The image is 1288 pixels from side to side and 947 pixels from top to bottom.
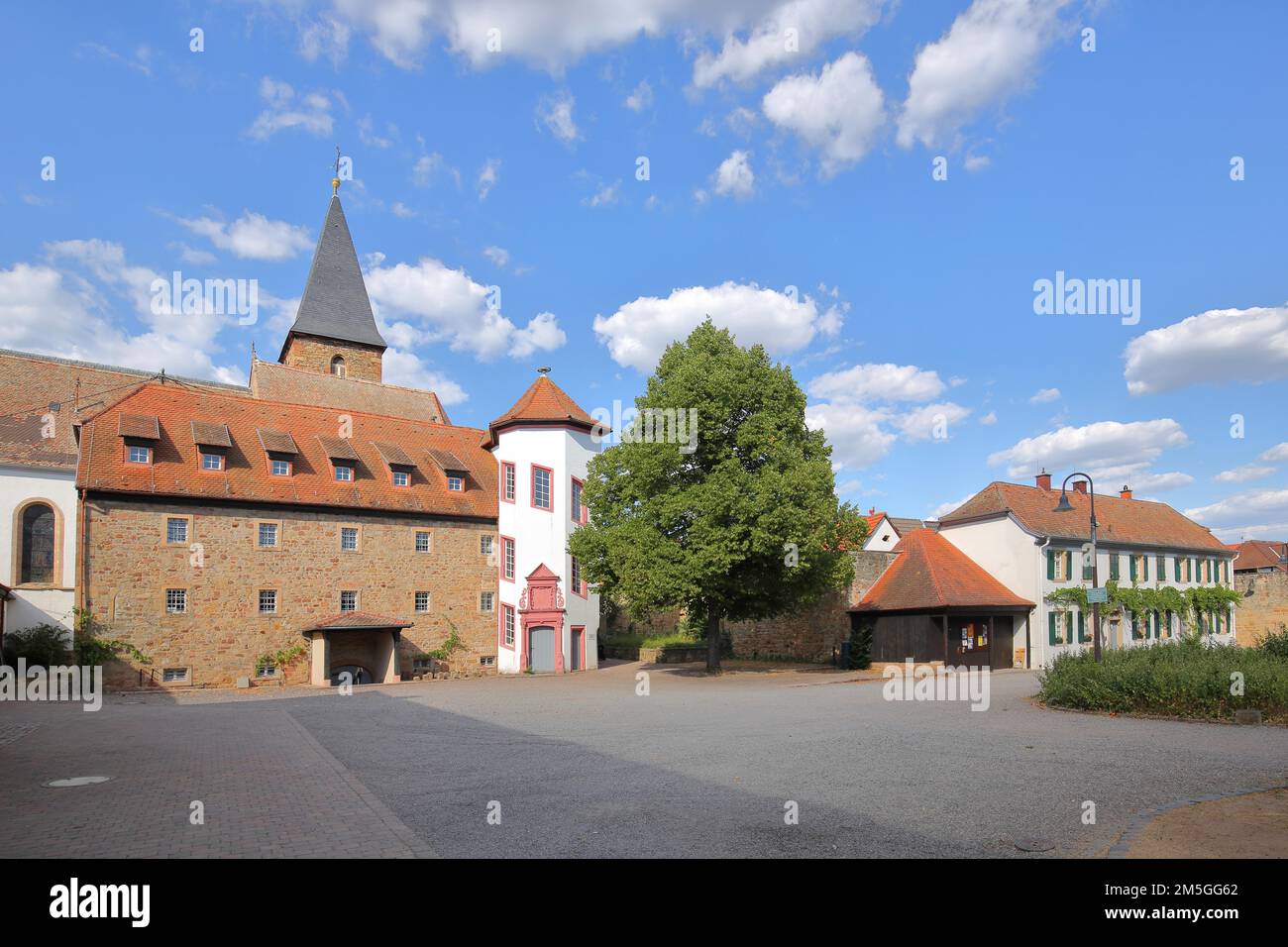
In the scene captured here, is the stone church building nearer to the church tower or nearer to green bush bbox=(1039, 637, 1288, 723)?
the church tower

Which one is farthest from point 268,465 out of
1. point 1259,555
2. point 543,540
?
point 1259,555

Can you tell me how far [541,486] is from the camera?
36500 millimetres

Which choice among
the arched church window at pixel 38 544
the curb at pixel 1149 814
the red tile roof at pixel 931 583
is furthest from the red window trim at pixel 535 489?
the curb at pixel 1149 814

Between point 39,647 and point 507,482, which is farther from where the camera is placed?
point 507,482

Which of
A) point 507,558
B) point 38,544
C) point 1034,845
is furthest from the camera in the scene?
point 507,558

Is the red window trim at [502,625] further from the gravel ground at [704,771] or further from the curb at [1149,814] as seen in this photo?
the curb at [1149,814]

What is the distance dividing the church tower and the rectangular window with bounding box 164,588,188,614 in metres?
Answer: 26.3

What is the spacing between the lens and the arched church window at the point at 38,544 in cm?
3238

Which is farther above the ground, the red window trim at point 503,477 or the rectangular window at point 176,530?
the red window trim at point 503,477

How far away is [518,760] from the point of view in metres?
11.8

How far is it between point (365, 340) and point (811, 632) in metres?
34.9

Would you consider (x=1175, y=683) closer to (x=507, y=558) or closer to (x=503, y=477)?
(x=507, y=558)

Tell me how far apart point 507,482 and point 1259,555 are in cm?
7242

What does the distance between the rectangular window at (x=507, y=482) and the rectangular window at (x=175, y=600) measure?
42.2ft
